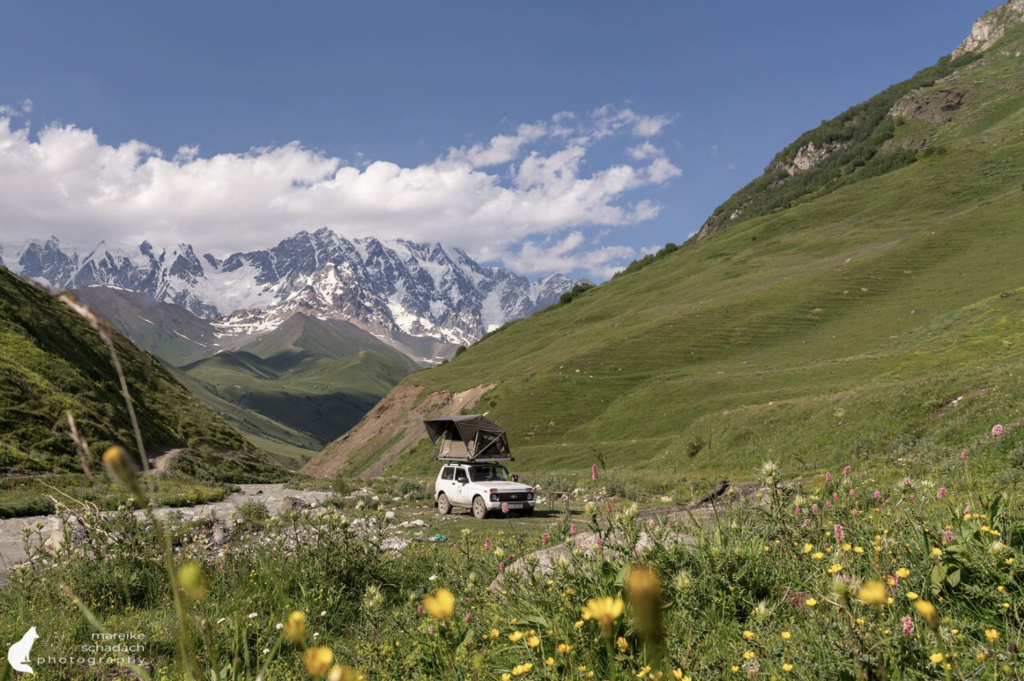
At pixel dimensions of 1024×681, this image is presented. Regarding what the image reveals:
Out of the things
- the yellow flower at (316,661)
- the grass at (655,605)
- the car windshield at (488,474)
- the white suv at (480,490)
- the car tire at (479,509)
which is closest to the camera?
the yellow flower at (316,661)

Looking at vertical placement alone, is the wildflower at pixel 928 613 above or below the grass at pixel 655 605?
above

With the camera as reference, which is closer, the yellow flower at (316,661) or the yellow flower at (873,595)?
the yellow flower at (316,661)

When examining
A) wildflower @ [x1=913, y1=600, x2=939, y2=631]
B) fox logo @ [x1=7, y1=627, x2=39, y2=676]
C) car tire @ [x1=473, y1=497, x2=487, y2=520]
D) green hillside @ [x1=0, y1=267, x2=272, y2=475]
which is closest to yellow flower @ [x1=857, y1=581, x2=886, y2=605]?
wildflower @ [x1=913, y1=600, x2=939, y2=631]

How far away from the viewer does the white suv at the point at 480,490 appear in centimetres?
2069

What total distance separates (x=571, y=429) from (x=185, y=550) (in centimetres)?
4260

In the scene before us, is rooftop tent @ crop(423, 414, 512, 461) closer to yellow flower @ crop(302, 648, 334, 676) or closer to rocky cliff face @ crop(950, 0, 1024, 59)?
yellow flower @ crop(302, 648, 334, 676)

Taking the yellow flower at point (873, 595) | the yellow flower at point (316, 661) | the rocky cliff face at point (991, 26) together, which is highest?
the rocky cliff face at point (991, 26)

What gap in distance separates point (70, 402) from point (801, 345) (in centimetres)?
5352

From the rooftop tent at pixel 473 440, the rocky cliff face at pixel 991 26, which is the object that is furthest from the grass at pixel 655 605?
the rocky cliff face at pixel 991 26

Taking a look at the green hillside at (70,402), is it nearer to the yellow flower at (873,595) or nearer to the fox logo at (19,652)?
the fox logo at (19,652)

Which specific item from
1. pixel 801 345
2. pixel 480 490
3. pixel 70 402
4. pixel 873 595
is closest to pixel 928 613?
pixel 873 595

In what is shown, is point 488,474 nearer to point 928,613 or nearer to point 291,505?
point 291,505

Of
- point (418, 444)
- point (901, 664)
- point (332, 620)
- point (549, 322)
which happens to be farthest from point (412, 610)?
point (549, 322)

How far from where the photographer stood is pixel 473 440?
30609 millimetres
